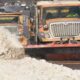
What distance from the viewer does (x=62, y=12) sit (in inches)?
737

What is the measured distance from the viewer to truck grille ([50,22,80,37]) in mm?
18141

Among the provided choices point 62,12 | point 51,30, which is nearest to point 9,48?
point 51,30

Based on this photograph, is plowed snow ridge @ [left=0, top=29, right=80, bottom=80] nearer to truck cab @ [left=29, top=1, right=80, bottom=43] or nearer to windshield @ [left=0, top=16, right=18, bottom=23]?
→ truck cab @ [left=29, top=1, right=80, bottom=43]

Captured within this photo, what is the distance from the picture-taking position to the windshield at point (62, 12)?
1861 centimetres

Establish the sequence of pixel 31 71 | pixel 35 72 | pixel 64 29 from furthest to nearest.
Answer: pixel 64 29, pixel 31 71, pixel 35 72

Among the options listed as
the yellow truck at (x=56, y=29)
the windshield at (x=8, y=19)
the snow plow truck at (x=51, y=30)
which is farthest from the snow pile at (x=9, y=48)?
the windshield at (x=8, y=19)

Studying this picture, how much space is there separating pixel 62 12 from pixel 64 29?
0.84 meters

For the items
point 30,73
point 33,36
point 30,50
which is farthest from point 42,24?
point 30,73

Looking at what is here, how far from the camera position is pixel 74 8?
18.7 meters

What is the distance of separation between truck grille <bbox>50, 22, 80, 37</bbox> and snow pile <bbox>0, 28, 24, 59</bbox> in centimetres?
180

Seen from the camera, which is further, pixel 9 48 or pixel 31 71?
pixel 9 48

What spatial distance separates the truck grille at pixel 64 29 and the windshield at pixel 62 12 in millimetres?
436

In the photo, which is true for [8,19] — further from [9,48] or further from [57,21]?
[9,48]

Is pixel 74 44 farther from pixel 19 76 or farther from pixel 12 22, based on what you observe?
pixel 19 76
